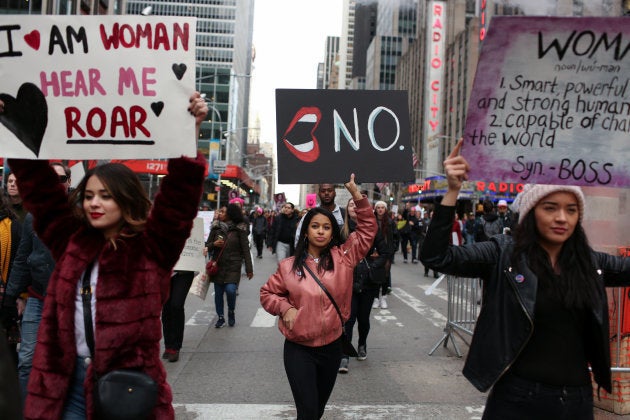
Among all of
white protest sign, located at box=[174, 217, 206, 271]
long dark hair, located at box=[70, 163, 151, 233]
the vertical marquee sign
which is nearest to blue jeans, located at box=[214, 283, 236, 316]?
white protest sign, located at box=[174, 217, 206, 271]

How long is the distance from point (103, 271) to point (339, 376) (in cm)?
407

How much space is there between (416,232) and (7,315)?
1794cm

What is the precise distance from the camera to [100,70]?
3.05 metres

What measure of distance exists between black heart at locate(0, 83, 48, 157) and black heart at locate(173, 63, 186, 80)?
0.70 m

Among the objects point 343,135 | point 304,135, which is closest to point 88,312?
point 304,135

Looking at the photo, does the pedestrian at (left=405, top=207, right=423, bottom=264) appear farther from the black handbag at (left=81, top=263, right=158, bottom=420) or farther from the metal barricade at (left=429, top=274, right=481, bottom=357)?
the black handbag at (left=81, top=263, right=158, bottom=420)

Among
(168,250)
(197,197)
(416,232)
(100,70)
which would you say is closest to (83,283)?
(168,250)

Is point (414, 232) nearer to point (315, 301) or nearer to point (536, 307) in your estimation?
point (315, 301)

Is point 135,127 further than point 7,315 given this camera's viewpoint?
No

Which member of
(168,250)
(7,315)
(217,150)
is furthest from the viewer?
(217,150)

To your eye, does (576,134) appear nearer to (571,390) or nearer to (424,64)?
(571,390)

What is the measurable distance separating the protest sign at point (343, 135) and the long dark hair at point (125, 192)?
62.7 inches

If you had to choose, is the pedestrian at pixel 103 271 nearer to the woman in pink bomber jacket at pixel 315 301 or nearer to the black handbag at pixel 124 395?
the black handbag at pixel 124 395

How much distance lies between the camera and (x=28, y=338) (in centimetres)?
412
